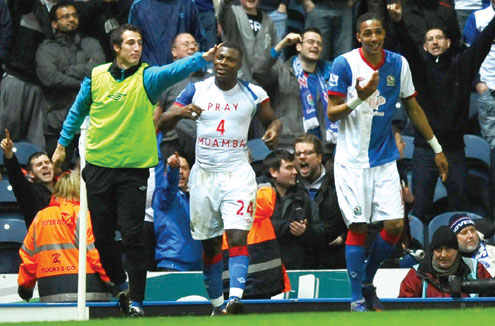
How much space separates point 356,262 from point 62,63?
5758mm

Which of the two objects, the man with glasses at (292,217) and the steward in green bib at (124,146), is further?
the man with glasses at (292,217)

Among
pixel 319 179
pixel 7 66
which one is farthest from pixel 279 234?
pixel 7 66

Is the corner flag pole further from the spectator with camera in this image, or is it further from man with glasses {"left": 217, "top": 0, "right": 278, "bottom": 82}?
man with glasses {"left": 217, "top": 0, "right": 278, "bottom": 82}

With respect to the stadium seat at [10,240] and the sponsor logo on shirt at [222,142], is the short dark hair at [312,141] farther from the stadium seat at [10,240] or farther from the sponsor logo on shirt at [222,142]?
the stadium seat at [10,240]

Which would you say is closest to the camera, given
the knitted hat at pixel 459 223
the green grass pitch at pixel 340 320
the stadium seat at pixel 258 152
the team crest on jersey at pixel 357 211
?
the green grass pitch at pixel 340 320

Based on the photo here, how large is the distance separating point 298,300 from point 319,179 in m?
2.91

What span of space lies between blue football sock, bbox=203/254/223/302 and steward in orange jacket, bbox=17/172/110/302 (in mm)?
987

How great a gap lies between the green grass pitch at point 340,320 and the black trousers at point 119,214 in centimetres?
102

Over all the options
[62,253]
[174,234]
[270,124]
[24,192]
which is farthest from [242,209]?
[24,192]

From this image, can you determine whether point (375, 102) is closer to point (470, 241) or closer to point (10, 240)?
point (470, 241)

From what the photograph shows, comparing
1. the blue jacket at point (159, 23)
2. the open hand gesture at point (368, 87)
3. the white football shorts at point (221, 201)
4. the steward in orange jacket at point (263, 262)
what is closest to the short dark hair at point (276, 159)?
the steward in orange jacket at point (263, 262)

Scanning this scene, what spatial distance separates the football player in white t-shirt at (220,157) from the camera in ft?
33.2

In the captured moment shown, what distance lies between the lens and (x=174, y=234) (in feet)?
40.4

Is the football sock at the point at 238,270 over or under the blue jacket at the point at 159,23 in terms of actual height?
under
